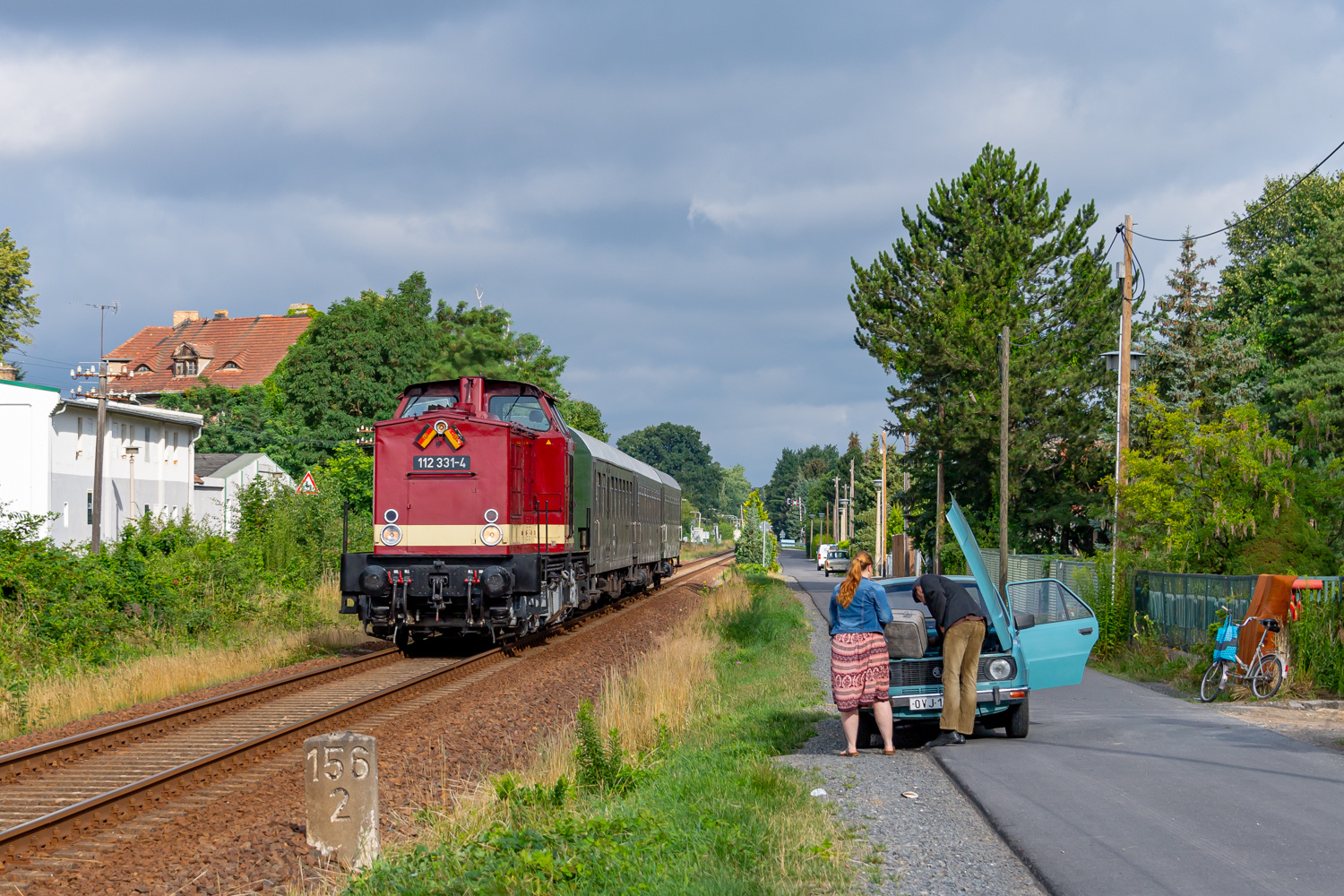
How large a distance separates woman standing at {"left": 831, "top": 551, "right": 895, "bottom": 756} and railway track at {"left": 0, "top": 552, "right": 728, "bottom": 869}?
531cm

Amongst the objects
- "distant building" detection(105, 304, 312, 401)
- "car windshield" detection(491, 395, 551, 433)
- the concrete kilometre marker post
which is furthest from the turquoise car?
"distant building" detection(105, 304, 312, 401)

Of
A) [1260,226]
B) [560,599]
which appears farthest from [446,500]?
[1260,226]

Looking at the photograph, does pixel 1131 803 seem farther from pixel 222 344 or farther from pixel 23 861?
pixel 222 344

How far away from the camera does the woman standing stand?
31.2 feet

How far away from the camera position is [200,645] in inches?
738

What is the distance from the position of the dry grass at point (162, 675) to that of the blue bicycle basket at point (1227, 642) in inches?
517

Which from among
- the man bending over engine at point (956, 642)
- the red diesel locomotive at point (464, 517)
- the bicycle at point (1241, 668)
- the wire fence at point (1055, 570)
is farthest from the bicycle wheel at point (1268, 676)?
the red diesel locomotive at point (464, 517)

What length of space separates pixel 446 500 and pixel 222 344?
70.4 metres

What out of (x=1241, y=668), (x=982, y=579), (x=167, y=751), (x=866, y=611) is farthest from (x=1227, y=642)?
(x=167, y=751)

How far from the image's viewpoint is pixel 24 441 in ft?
120

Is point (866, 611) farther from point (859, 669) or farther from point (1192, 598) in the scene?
point (1192, 598)

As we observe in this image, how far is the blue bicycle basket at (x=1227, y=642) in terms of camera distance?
1377cm

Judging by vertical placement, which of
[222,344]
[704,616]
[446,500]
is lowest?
[704,616]

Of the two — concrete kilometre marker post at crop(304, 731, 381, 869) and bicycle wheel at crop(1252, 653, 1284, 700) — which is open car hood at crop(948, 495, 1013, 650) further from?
bicycle wheel at crop(1252, 653, 1284, 700)
